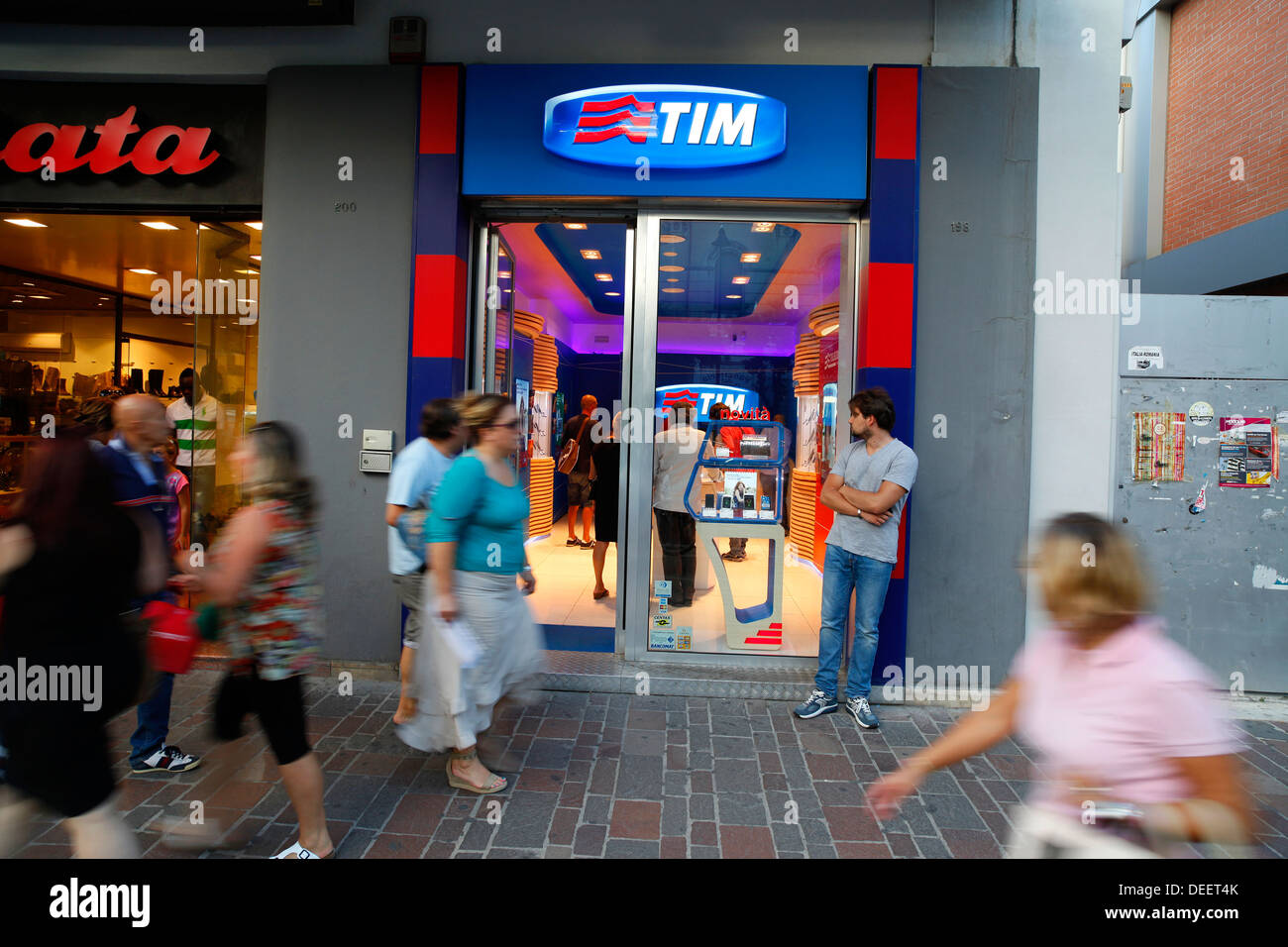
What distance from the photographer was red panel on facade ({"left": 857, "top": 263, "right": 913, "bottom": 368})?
4945 mm

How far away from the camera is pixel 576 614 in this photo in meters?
6.12

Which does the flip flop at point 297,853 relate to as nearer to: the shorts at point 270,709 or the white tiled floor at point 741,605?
the shorts at point 270,709

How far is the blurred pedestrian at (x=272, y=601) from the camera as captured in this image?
2.67 m

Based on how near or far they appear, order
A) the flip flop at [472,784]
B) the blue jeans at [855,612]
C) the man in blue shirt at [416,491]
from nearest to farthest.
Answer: the flip flop at [472,784] → the man in blue shirt at [416,491] → the blue jeans at [855,612]

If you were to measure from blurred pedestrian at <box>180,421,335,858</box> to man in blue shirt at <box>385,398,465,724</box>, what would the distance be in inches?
39.1

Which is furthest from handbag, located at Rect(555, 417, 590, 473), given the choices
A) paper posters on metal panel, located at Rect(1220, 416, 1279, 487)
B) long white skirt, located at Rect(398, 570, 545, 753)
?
paper posters on metal panel, located at Rect(1220, 416, 1279, 487)

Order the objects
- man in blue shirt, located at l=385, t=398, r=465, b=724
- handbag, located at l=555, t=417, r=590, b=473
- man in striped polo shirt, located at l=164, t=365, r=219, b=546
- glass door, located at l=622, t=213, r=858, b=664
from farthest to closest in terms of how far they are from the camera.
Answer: handbag, located at l=555, t=417, r=590, b=473 < man in striped polo shirt, located at l=164, t=365, r=219, b=546 < glass door, located at l=622, t=213, r=858, b=664 < man in blue shirt, located at l=385, t=398, r=465, b=724

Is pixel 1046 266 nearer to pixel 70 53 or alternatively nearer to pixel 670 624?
pixel 670 624

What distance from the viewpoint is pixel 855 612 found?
15.2 feet

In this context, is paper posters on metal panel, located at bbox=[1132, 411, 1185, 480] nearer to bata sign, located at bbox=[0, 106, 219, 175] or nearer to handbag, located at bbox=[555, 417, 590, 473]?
handbag, located at bbox=[555, 417, 590, 473]

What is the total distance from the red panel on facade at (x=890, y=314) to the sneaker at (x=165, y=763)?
4.45 meters

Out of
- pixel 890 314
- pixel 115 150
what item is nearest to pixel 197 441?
pixel 115 150

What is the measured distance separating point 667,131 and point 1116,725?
4.40 metres

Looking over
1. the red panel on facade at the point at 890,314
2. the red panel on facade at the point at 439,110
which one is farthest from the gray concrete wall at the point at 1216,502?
the red panel on facade at the point at 439,110
